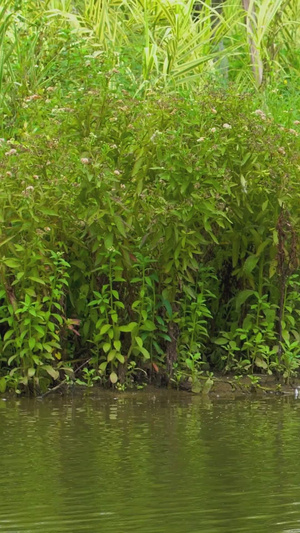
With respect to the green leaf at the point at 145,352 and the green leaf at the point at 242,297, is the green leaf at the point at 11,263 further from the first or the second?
the green leaf at the point at 242,297

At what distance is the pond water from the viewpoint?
5047mm

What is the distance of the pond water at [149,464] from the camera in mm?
5047

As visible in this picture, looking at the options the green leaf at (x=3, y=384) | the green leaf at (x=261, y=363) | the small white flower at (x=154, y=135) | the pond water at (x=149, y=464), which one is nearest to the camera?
the pond water at (x=149, y=464)

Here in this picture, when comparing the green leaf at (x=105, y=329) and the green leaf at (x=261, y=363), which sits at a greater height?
the green leaf at (x=105, y=329)

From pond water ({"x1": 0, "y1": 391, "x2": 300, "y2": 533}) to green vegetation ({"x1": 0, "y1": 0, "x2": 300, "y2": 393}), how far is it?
0.43m

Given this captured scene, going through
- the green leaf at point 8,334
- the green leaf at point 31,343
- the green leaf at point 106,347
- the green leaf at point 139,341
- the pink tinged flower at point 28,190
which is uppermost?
the pink tinged flower at point 28,190

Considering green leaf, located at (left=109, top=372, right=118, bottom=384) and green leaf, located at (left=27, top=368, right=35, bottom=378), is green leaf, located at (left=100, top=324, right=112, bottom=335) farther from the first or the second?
green leaf, located at (left=27, top=368, right=35, bottom=378)

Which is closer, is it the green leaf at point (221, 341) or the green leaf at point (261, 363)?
the green leaf at point (261, 363)

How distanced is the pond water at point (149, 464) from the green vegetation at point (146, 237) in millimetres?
431

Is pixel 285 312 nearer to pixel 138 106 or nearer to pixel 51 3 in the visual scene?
pixel 138 106

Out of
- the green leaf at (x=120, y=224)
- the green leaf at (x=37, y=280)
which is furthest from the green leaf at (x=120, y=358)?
the green leaf at (x=120, y=224)

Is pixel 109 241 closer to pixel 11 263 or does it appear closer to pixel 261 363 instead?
pixel 11 263

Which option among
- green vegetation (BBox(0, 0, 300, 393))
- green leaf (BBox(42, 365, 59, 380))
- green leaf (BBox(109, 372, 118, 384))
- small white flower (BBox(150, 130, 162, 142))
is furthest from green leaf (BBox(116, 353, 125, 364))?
small white flower (BBox(150, 130, 162, 142))

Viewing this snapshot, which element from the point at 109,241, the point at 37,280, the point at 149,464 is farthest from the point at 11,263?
the point at 149,464
